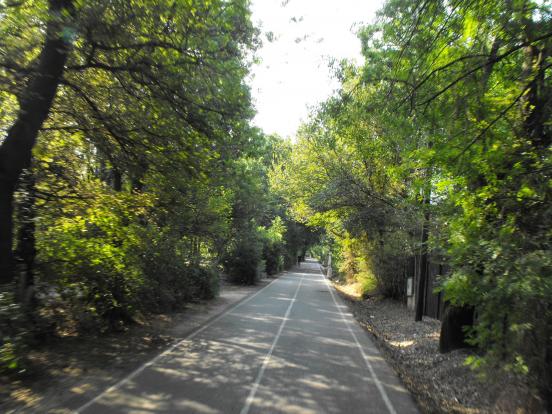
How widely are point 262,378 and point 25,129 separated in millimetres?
5988

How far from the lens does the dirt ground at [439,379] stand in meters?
6.45

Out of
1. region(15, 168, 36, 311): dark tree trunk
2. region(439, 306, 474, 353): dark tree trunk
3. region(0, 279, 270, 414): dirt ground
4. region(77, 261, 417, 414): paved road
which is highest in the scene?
region(15, 168, 36, 311): dark tree trunk

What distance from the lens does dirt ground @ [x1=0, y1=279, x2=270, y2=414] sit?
6.20 metres

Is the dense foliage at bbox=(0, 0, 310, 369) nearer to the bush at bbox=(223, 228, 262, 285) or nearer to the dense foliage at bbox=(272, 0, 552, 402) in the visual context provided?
the dense foliage at bbox=(272, 0, 552, 402)

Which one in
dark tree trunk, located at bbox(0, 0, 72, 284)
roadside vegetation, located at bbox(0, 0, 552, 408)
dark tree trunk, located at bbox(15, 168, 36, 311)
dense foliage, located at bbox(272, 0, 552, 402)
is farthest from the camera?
dark tree trunk, located at bbox(15, 168, 36, 311)

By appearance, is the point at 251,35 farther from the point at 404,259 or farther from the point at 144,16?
the point at 404,259

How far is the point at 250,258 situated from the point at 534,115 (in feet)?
86.5

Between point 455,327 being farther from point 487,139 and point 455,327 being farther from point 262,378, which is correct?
point 487,139

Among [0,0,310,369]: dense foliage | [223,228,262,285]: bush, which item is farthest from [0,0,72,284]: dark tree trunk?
[223,228,262,285]: bush

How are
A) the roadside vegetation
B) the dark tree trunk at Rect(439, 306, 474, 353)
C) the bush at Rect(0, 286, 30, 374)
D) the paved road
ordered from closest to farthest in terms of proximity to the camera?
1. the roadside vegetation
2. the bush at Rect(0, 286, 30, 374)
3. the paved road
4. the dark tree trunk at Rect(439, 306, 474, 353)

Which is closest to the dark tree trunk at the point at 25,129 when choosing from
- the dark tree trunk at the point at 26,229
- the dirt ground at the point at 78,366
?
the dark tree trunk at the point at 26,229

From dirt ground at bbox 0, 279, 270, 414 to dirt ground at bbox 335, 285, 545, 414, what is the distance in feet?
16.9

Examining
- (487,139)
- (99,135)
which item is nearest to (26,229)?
(99,135)

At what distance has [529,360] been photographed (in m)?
5.54
